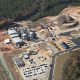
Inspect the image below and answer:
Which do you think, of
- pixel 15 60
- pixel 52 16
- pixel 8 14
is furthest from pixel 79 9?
pixel 15 60

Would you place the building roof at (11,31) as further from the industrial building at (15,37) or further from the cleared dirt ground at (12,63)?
the cleared dirt ground at (12,63)

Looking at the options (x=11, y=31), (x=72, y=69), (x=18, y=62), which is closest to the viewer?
A: (x=72, y=69)

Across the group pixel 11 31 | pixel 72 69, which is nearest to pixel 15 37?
pixel 11 31

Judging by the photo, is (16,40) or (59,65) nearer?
(59,65)

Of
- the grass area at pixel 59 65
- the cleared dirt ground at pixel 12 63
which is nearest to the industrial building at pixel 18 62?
the cleared dirt ground at pixel 12 63

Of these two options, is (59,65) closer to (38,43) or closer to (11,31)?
(38,43)
